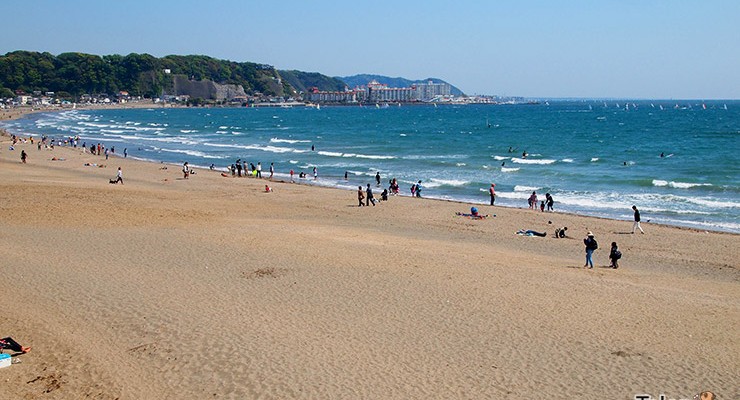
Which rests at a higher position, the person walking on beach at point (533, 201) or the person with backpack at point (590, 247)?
the person with backpack at point (590, 247)

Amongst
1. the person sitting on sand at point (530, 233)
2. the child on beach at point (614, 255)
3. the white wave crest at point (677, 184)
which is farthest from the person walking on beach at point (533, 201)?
the child on beach at point (614, 255)

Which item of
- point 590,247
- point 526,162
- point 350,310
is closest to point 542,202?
point 590,247

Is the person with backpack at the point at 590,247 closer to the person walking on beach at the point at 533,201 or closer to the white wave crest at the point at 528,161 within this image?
the person walking on beach at the point at 533,201

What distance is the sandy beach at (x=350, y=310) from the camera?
9453 mm

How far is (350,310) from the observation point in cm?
1255

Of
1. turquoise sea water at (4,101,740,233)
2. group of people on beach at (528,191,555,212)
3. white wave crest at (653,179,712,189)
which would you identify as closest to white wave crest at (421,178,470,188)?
turquoise sea water at (4,101,740,233)

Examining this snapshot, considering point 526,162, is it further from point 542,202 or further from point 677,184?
point 542,202

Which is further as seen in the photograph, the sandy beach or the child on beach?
the child on beach

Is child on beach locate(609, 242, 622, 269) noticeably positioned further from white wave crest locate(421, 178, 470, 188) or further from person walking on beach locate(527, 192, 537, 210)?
white wave crest locate(421, 178, 470, 188)

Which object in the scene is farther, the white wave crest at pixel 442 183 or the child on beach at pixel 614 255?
the white wave crest at pixel 442 183

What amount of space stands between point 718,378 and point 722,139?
6624 cm

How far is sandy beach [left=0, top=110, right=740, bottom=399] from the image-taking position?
945 centimetres

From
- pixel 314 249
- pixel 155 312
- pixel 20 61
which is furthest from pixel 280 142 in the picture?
pixel 20 61

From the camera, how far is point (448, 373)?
383 inches
